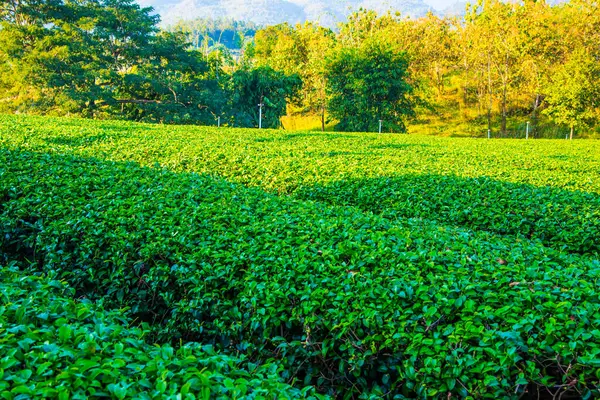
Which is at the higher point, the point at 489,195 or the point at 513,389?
the point at 489,195

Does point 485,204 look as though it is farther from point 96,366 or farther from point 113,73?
Answer: point 113,73

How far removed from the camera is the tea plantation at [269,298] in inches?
89.7

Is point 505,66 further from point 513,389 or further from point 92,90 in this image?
point 513,389

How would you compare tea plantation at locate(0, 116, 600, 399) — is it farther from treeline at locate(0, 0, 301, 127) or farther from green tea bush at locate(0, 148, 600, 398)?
treeline at locate(0, 0, 301, 127)

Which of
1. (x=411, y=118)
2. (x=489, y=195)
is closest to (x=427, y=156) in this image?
(x=489, y=195)

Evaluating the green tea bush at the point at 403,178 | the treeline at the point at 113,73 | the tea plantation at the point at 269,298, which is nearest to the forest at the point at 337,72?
the treeline at the point at 113,73

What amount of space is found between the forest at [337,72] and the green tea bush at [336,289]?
20.8m

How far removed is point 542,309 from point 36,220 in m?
4.34

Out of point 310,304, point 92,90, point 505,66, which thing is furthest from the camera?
point 505,66

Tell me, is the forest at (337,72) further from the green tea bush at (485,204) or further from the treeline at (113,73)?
the green tea bush at (485,204)

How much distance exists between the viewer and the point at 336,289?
312cm

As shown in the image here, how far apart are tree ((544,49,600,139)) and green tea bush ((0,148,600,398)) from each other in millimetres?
26122

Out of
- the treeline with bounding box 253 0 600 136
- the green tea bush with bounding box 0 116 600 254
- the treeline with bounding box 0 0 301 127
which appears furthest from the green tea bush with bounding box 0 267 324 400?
the treeline with bounding box 253 0 600 136

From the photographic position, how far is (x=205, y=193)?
5.52 m
